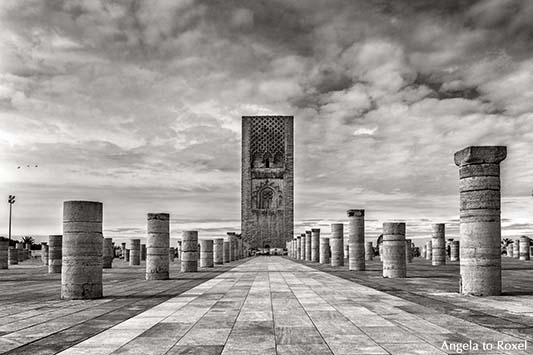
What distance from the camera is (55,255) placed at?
2233cm

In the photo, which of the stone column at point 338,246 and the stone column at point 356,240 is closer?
the stone column at point 356,240

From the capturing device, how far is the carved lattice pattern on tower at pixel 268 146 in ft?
247

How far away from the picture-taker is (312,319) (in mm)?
7289

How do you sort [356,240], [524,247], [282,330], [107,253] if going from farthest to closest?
[524,247]
[107,253]
[356,240]
[282,330]

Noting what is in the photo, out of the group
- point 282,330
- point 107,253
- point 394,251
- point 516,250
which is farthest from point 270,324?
point 516,250

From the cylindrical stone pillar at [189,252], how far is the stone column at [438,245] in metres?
13.7

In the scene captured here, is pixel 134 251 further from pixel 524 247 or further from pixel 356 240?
pixel 524 247

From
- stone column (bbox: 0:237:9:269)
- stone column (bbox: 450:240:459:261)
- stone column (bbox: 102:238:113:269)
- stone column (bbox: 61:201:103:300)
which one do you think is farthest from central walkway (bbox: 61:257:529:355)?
stone column (bbox: 450:240:459:261)

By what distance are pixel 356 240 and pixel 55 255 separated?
13181mm

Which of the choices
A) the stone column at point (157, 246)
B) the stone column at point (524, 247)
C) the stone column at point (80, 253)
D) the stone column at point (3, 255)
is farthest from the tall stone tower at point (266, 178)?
the stone column at point (80, 253)

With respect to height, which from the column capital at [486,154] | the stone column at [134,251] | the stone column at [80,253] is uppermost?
the column capital at [486,154]

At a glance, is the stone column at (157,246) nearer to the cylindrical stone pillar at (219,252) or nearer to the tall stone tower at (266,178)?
the cylindrical stone pillar at (219,252)

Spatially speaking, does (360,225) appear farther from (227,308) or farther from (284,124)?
(284,124)

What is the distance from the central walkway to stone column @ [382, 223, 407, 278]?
7637 mm
